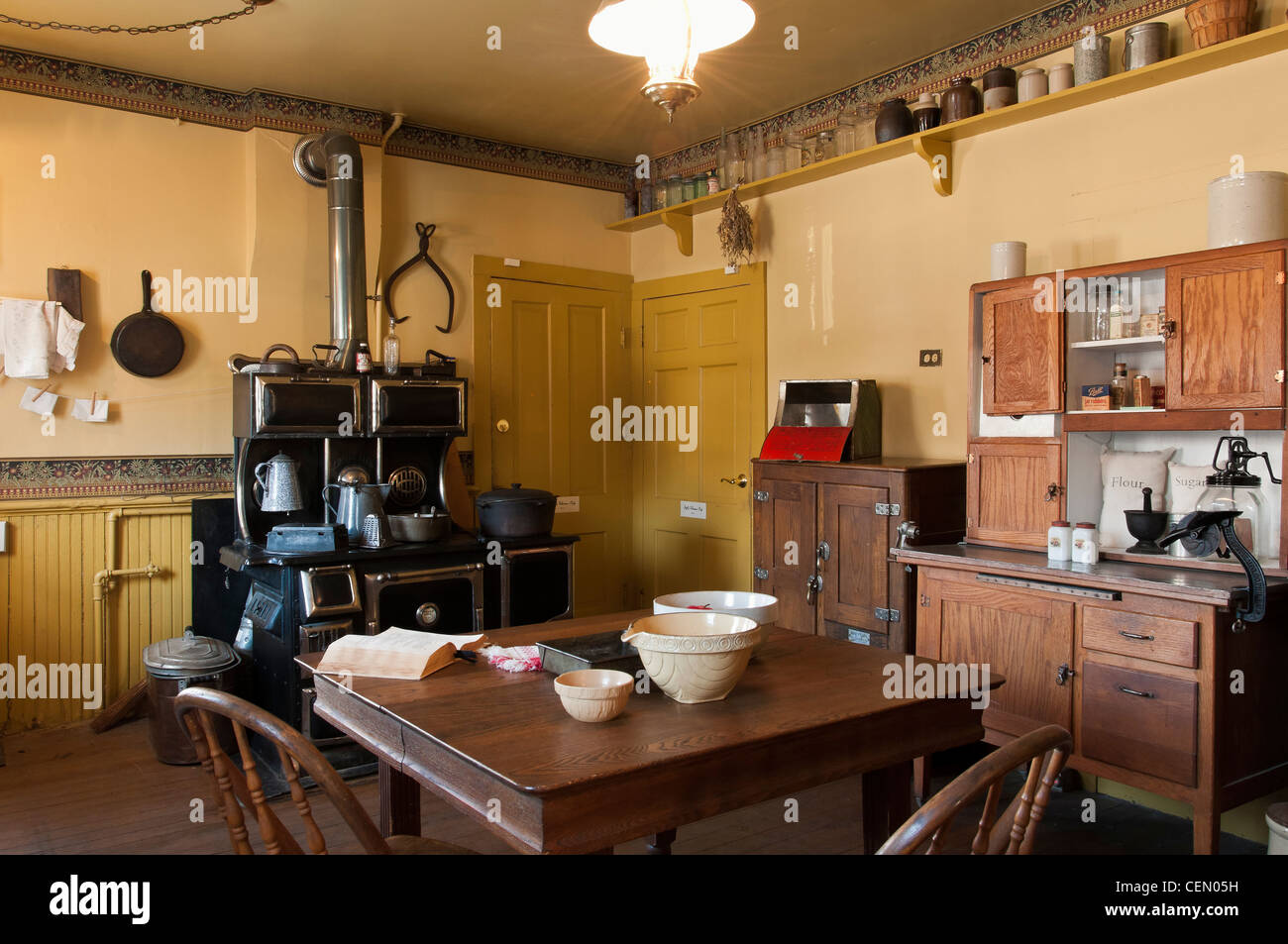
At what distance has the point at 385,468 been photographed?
15.9ft

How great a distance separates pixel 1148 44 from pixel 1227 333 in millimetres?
1173

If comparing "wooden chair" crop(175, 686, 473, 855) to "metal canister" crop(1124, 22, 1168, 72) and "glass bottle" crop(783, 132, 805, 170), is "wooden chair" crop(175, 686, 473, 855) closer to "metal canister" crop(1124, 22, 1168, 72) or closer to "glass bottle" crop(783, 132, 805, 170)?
"metal canister" crop(1124, 22, 1168, 72)

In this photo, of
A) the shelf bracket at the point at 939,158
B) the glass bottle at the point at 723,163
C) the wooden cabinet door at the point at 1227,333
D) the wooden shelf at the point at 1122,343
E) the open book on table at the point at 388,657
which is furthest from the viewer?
the glass bottle at the point at 723,163

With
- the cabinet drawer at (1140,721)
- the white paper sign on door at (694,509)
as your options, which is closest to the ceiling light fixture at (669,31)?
the cabinet drawer at (1140,721)

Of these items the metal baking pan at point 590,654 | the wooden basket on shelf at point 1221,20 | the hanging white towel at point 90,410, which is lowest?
the metal baking pan at point 590,654

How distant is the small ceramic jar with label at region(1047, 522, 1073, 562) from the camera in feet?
11.1

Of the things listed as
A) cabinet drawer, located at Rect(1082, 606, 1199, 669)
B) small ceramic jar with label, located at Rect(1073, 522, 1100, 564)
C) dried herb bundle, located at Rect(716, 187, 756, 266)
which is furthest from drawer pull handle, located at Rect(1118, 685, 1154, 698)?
dried herb bundle, located at Rect(716, 187, 756, 266)

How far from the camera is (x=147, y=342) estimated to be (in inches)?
182

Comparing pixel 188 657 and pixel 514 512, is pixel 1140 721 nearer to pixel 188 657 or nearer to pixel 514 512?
pixel 514 512

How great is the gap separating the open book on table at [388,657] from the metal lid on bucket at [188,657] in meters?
2.01

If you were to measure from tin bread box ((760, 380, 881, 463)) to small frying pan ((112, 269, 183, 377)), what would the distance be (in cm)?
286

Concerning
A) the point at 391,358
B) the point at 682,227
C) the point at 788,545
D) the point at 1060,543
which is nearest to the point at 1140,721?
the point at 1060,543

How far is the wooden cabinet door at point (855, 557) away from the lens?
13.3 ft

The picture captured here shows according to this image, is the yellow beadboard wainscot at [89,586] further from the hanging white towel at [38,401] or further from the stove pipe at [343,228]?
the stove pipe at [343,228]
